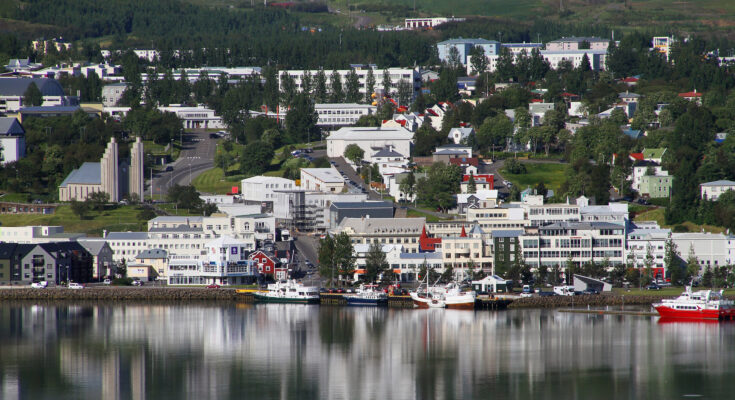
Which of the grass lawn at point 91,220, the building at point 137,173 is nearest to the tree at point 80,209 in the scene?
the grass lawn at point 91,220

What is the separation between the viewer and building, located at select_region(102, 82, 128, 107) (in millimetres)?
105188

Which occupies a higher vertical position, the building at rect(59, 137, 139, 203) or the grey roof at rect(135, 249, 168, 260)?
the building at rect(59, 137, 139, 203)

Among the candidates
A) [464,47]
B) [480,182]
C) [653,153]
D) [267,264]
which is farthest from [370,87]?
[267,264]

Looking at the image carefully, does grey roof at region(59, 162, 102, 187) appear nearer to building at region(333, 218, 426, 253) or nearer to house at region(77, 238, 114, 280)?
house at region(77, 238, 114, 280)

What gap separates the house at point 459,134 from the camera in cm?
9037

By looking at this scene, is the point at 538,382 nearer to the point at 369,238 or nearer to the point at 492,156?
the point at 369,238

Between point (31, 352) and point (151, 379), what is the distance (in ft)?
23.2

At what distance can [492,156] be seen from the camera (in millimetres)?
86938

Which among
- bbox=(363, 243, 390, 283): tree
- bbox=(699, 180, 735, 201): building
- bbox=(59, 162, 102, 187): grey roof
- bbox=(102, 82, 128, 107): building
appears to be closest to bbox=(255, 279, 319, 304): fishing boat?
bbox=(363, 243, 390, 283): tree

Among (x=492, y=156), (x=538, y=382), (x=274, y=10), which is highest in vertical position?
(x=274, y=10)

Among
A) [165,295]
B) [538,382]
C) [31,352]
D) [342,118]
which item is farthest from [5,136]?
[538,382]

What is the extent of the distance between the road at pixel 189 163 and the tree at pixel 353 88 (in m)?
Answer: 12.6

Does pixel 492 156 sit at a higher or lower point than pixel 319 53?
lower

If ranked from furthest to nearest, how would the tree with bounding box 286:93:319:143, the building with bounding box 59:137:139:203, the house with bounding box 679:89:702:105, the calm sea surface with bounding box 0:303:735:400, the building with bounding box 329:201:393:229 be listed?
the house with bounding box 679:89:702:105 < the tree with bounding box 286:93:319:143 < the building with bounding box 59:137:139:203 < the building with bounding box 329:201:393:229 < the calm sea surface with bounding box 0:303:735:400
